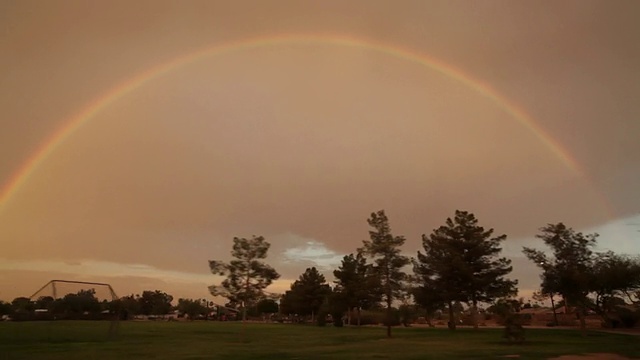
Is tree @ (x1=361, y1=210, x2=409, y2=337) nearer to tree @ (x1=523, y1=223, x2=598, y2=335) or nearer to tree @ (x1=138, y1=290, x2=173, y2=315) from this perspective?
tree @ (x1=523, y1=223, x2=598, y2=335)

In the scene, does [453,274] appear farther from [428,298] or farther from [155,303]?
[155,303]

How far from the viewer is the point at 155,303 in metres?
158

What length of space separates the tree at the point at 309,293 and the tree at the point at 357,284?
23.8 meters

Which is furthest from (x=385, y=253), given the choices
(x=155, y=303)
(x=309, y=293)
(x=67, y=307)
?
(x=155, y=303)

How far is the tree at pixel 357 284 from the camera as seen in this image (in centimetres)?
5853

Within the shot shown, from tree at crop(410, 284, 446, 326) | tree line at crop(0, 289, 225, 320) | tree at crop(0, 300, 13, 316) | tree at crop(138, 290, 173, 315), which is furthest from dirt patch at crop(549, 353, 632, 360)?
tree at crop(138, 290, 173, 315)

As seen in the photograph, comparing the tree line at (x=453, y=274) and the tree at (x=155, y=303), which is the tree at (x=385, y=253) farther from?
the tree at (x=155, y=303)

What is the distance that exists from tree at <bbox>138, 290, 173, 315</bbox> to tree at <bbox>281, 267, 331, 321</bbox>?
59796 millimetres

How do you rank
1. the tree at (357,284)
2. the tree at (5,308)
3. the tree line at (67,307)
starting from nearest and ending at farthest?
the tree line at (67,307), the tree at (5,308), the tree at (357,284)

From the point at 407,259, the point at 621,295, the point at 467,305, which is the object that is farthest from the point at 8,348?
the point at 621,295

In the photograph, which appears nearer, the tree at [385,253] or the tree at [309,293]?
the tree at [385,253]

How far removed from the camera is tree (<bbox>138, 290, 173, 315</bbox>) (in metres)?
152

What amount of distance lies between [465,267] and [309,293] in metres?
49.7

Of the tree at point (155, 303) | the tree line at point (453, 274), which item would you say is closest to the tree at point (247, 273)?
the tree line at point (453, 274)
